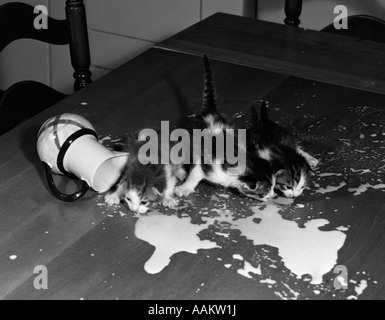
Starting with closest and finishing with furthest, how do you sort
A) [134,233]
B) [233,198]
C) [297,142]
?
[134,233] < [233,198] < [297,142]

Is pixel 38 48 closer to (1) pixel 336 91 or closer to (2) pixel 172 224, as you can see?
(1) pixel 336 91

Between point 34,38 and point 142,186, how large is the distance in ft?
2.19

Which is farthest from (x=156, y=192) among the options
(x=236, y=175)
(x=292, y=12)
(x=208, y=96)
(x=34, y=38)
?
(x=292, y=12)

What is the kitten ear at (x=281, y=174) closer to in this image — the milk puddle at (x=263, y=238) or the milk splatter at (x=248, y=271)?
the milk puddle at (x=263, y=238)

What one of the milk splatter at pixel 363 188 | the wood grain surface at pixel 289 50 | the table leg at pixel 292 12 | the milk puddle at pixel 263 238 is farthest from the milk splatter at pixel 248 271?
the table leg at pixel 292 12

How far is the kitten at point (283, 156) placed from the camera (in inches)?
48.8

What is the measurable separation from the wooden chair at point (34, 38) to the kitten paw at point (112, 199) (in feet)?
1.64

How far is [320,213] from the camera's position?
3.97 ft

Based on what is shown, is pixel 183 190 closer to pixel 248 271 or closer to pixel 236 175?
pixel 236 175

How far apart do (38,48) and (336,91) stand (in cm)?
211

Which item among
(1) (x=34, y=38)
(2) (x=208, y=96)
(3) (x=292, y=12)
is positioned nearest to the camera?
(2) (x=208, y=96)

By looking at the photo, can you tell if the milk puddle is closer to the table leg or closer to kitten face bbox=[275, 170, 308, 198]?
kitten face bbox=[275, 170, 308, 198]

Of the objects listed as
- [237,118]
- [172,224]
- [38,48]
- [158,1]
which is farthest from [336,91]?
[38,48]

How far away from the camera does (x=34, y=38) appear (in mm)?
1691
